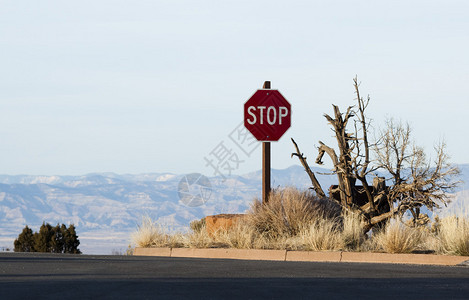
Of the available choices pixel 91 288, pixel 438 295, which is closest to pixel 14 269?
pixel 91 288

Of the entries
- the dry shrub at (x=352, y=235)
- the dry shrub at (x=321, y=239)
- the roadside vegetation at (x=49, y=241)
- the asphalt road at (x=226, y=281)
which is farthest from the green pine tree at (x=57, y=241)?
the asphalt road at (x=226, y=281)

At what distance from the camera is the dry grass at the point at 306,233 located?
623 inches

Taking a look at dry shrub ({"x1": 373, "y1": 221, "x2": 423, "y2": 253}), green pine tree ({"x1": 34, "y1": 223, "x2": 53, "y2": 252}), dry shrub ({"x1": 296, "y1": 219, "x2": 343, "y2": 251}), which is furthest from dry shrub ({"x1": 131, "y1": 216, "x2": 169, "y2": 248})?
green pine tree ({"x1": 34, "y1": 223, "x2": 53, "y2": 252})

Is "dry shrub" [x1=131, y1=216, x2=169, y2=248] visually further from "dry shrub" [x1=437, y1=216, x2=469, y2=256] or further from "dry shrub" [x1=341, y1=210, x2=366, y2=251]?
"dry shrub" [x1=437, y1=216, x2=469, y2=256]

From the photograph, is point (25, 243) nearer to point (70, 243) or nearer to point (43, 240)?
point (43, 240)

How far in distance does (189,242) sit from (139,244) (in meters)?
1.56

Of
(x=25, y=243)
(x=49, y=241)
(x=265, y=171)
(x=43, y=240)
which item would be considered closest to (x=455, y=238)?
(x=265, y=171)

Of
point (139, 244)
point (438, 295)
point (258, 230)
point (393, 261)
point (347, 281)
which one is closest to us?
point (438, 295)

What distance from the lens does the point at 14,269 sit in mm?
12320

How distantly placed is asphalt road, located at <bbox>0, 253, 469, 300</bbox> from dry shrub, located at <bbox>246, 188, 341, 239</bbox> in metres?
4.64

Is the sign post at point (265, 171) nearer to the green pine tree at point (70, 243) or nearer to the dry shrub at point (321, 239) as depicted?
the dry shrub at point (321, 239)

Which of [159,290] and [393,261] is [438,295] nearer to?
[159,290]

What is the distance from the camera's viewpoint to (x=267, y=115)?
2114cm

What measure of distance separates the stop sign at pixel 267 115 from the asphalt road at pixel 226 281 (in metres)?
7.56
